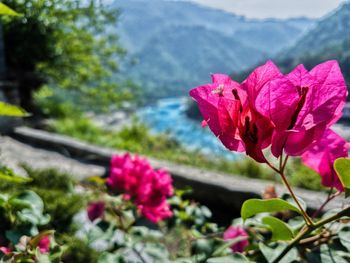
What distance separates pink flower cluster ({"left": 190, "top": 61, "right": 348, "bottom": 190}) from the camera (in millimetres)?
411

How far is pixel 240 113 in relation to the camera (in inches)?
16.9

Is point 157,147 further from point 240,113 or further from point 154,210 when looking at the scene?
point 240,113

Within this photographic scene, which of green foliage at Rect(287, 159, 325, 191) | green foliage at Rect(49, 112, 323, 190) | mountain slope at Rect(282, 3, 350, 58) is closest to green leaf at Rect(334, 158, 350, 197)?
mountain slope at Rect(282, 3, 350, 58)

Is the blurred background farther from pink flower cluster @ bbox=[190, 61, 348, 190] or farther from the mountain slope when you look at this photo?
pink flower cluster @ bbox=[190, 61, 348, 190]

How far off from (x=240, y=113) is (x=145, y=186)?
62 cm

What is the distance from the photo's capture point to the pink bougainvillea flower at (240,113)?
0.42 m

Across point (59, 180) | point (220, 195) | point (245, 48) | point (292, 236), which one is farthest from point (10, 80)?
point (245, 48)

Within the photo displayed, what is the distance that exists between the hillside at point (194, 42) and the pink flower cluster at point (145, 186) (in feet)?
218

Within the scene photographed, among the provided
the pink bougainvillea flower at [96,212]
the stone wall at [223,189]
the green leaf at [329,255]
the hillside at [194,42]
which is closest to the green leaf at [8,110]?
the green leaf at [329,255]

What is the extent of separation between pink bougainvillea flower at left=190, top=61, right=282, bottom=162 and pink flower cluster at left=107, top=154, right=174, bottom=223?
0.60 m

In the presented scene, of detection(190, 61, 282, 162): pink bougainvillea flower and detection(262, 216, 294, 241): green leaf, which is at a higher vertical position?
detection(190, 61, 282, 162): pink bougainvillea flower

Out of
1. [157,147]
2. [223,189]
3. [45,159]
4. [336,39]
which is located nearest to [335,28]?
[336,39]

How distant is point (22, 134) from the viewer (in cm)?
521

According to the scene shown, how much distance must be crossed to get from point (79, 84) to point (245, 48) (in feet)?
284
